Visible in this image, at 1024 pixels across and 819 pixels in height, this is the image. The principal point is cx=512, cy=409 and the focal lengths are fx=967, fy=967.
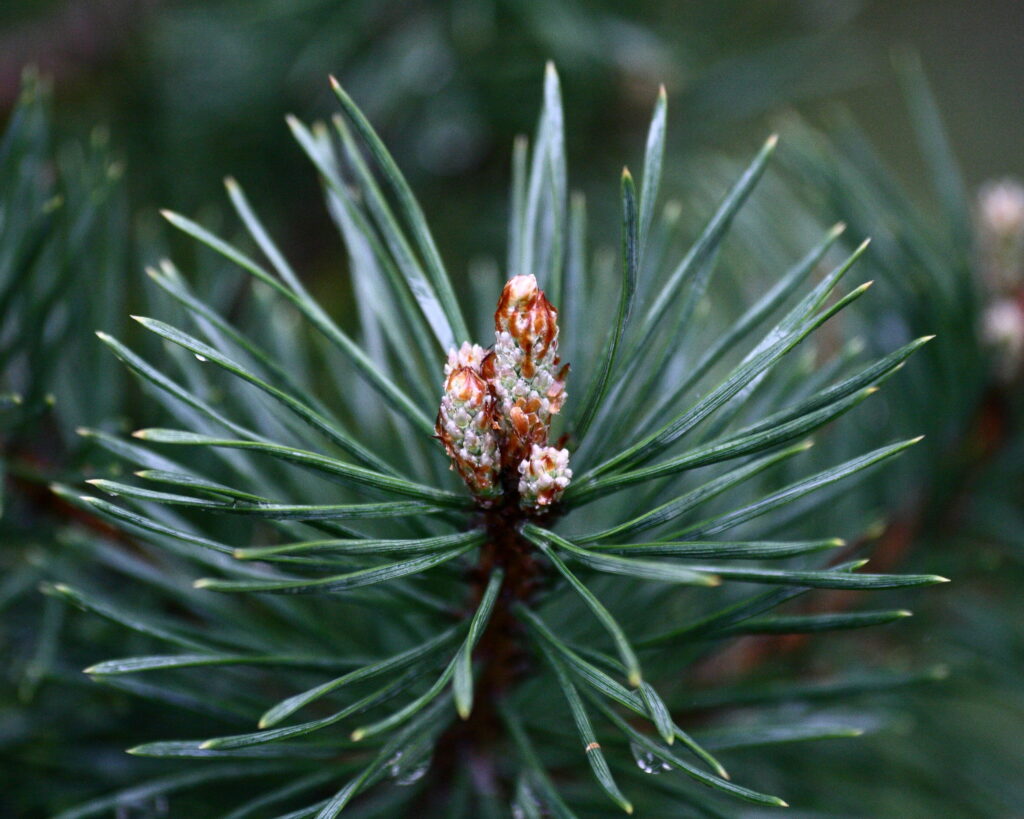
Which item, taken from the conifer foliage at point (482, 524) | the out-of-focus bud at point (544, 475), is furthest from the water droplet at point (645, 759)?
the out-of-focus bud at point (544, 475)

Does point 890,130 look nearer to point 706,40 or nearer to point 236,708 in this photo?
point 706,40

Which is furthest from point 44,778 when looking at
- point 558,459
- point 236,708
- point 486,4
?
point 486,4

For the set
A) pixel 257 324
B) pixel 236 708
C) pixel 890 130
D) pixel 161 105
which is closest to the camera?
pixel 236 708

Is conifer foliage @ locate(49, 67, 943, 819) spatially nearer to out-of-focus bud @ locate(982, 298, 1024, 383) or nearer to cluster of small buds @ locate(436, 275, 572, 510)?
cluster of small buds @ locate(436, 275, 572, 510)

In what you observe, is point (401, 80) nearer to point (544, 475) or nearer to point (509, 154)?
point (509, 154)

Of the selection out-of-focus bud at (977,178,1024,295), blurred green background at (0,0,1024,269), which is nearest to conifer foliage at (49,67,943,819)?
out-of-focus bud at (977,178,1024,295)
